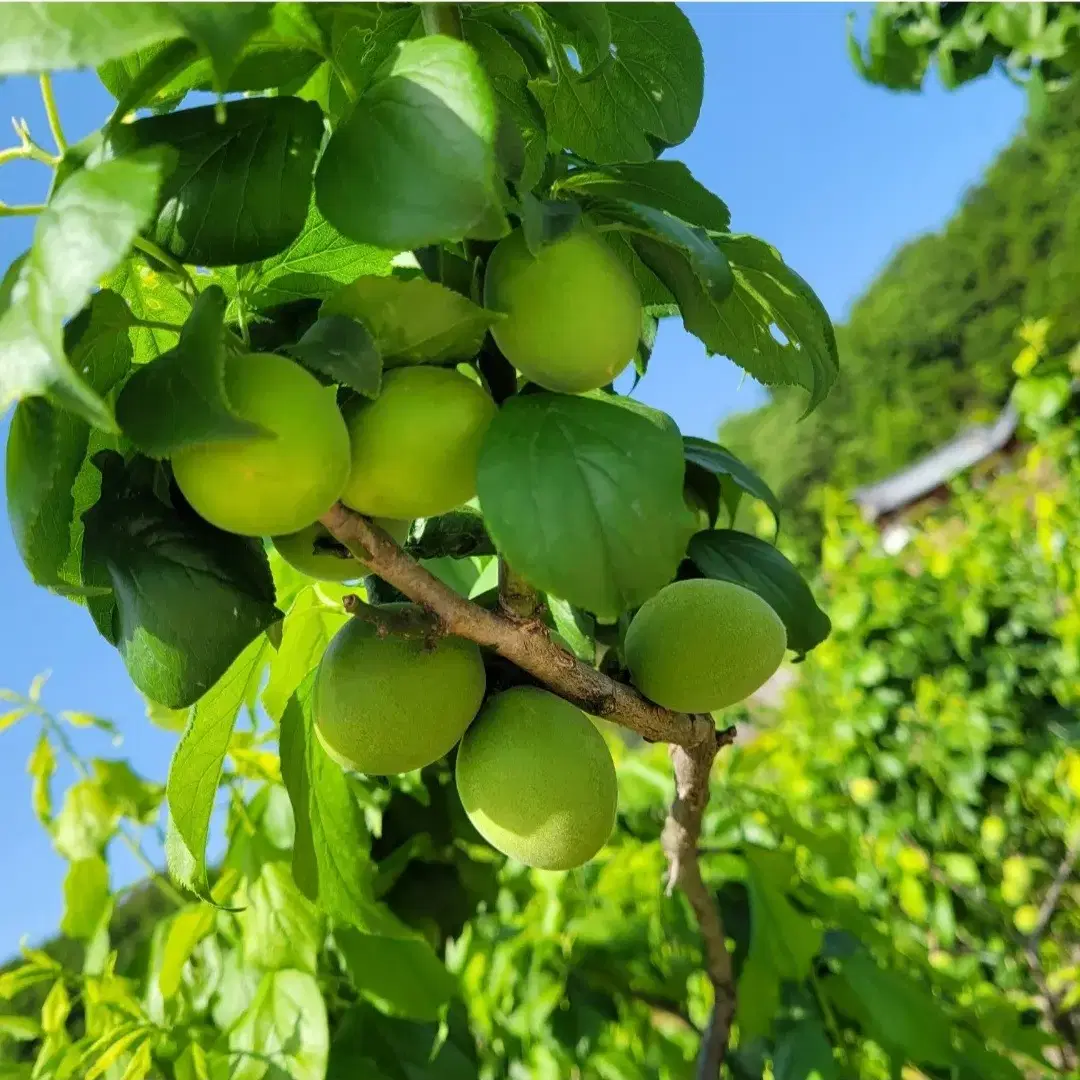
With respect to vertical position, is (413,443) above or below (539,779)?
above

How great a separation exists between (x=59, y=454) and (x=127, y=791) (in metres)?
0.85

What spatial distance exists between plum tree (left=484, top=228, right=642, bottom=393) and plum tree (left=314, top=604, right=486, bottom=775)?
0.15m

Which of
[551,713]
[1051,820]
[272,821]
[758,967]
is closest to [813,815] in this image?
[1051,820]

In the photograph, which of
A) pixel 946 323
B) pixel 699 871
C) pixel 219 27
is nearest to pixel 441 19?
pixel 219 27

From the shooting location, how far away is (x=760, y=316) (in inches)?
24.1

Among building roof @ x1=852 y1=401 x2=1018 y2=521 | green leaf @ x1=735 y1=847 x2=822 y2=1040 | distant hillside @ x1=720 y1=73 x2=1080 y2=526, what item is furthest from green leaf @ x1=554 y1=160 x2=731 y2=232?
distant hillside @ x1=720 y1=73 x2=1080 y2=526

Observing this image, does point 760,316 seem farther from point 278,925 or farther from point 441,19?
point 278,925

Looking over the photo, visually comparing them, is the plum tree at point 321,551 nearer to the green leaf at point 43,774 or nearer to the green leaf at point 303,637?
the green leaf at point 303,637

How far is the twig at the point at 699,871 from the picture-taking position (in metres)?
0.74

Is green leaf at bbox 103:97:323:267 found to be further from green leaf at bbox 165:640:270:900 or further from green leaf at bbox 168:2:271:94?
green leaf at bbox 165:640:270:900

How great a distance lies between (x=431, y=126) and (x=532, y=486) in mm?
151

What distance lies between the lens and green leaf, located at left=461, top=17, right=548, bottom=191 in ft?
1.87

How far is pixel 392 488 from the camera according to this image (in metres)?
0.46

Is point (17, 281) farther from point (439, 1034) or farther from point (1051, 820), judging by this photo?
point (1051, 820)
